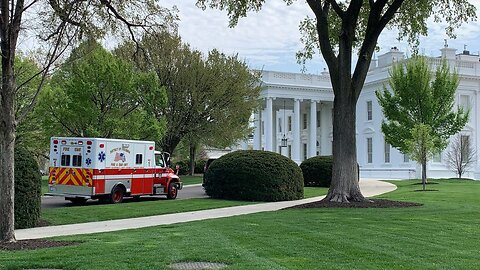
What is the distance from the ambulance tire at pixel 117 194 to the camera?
72.7ft

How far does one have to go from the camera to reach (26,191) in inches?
590

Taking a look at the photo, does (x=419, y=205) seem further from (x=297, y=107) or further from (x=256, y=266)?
(x=297, y=107)

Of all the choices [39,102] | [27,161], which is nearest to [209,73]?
[39,102]

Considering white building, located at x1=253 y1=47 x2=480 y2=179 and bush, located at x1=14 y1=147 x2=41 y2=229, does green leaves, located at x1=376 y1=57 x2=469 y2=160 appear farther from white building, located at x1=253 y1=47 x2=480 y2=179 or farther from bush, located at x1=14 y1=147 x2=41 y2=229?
bush, located at x1=14 y1=147 x2=41 y2=229

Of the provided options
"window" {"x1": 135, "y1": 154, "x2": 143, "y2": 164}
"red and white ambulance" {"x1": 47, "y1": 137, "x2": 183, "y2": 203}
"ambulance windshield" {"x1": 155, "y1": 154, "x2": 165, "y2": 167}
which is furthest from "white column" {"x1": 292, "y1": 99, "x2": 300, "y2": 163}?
"red and white ambulance" {"x1": 47, "y1": 137, "x2": 183, "y2": 203}

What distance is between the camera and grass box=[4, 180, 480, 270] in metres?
8.59

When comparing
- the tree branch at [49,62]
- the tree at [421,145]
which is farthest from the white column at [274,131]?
the tree branch at [49,62]

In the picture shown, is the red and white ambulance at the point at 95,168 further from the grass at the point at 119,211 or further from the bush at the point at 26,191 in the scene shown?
the bush at the point at 26,191

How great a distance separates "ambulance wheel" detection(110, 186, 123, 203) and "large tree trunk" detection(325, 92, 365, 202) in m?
8.17

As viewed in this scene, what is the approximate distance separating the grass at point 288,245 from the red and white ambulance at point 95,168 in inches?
301

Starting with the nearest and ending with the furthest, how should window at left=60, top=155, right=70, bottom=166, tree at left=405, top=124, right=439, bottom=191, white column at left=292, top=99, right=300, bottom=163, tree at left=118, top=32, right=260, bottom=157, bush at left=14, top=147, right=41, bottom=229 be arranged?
bush at left=14, top=147, right=41, bottom=229 < window at left=60, top=155, right=70, bottom=166 < tree at left=405, top=124, right=439, bottom=191 < tree at left=118, top=32, right=260, bottom=157 < white column at left=292, top=99, right=300, bottom=163

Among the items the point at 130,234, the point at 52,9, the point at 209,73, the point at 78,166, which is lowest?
the point at 130,234

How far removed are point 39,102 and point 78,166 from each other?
541 inches

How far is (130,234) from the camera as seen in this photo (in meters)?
12.7
